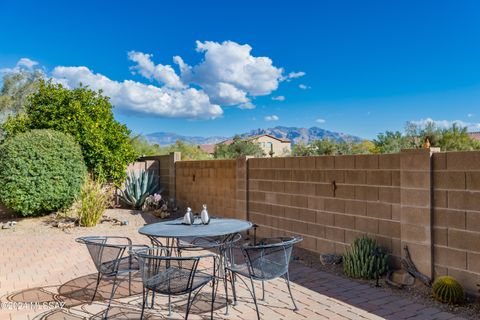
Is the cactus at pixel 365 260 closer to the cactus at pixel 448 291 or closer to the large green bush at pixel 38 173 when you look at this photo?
the cactus at pixel 448 291

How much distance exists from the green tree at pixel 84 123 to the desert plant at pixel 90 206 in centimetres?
173

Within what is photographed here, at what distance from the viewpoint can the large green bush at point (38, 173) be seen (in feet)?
30.6

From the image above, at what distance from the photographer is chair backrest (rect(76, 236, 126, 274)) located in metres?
4.17

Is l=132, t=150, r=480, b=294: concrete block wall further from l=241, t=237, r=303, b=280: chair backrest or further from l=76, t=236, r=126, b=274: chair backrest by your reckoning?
l=76, t=236, r=126, b=274: chair backrest

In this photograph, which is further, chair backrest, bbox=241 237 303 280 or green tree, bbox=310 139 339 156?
green tree, bbox=310 139 339 156

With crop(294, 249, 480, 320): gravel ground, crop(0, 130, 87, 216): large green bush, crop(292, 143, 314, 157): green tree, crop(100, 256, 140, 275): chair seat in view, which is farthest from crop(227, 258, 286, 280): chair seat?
crop(292, 143, 314, 157): green tree

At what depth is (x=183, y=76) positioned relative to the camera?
22734 millimetres

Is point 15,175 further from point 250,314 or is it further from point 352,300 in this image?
point 352,300

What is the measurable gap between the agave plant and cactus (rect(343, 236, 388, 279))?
7335 mm

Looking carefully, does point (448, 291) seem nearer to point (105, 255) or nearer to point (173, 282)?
point (173, 282)

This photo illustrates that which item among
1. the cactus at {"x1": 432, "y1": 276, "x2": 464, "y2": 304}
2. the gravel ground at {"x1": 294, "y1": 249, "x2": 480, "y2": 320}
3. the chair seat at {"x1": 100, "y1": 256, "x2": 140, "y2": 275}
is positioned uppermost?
the chair seat at {"x1": 100, "y1": 256, "x2": 140, "y2": 275}

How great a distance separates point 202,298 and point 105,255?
123 cm

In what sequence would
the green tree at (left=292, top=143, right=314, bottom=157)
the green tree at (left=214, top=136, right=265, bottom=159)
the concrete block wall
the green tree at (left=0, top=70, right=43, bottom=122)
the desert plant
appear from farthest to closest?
the green tree at (left=214, top=136, right=265, bottom=159) < the green tree at (left=0, top=70, right=43, bottom=122) < the green tree at (left=292, top=143, right=314, bottom=157) < the desert plant < the concrete block wall

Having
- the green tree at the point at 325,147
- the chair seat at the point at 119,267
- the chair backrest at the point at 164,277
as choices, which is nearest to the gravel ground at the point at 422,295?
the chair backrest at the point at 164,277
